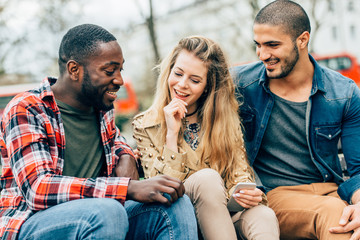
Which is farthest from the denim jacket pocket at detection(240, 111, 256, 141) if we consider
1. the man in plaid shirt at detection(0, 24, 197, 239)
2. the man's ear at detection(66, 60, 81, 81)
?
the man's ear at detection(66, 60, 81, 81)

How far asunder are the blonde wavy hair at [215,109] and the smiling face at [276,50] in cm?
33

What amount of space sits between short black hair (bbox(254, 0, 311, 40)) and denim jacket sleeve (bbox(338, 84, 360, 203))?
0.65 meters

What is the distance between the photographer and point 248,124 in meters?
3.09

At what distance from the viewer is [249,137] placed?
3.08 meters

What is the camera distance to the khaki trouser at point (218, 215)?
7.16ft

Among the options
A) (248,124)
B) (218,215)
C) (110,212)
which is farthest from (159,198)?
(248,124)

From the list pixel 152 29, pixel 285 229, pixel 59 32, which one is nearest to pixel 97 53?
pixel 285 229

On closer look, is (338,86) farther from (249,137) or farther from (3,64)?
(3,64)

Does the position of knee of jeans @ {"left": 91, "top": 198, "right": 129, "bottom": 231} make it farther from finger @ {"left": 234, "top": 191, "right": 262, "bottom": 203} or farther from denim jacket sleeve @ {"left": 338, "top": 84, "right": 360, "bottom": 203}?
denim jacket sleeve @ {"left": 338, "top": 84, "right": 360, "bottom": 203}

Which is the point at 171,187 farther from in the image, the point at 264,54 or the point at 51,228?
the point at 264,54

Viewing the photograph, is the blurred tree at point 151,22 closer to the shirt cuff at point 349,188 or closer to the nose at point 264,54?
the nose at point 264,54

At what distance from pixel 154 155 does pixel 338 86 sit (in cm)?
161

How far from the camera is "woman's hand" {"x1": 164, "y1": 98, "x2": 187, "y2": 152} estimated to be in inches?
103

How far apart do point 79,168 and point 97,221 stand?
68 cm
